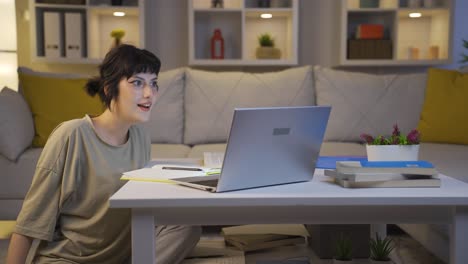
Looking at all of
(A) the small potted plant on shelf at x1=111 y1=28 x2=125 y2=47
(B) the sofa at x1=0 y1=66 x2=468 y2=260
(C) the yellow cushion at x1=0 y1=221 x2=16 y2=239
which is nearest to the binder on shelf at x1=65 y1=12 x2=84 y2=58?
(A) the small potted plant on shelf at x1=111 y1=28 x2=125 y2=47

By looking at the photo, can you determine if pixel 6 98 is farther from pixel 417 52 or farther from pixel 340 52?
pixel 417 52

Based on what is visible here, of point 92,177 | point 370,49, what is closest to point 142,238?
point 92,177

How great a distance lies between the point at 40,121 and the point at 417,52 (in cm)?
257

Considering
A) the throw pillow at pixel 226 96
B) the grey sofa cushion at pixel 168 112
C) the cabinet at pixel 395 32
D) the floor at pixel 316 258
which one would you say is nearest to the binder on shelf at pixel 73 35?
the grey sofa cushion at pixel 168 112

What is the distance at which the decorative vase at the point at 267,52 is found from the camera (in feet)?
13.0

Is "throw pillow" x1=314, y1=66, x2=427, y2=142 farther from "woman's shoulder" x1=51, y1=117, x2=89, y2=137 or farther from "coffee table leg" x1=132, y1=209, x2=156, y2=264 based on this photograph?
"coffee table leg" x1=132, y1=209, x2=156, y2=264

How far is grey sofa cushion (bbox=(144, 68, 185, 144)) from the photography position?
3283 mm

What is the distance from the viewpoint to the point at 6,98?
9.51ft

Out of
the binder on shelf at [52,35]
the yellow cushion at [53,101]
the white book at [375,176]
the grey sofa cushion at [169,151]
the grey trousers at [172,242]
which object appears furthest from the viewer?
the binder on shelf at [52,35]

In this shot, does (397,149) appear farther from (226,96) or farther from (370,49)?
(370,49)

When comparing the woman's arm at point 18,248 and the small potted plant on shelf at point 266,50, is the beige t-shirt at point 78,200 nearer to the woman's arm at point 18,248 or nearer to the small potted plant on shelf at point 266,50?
the woman's arm at point 18,248

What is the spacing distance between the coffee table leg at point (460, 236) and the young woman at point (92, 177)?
0.75 m

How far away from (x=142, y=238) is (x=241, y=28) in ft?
10.1

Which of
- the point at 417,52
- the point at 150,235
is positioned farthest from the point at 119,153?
the point at 417,52
